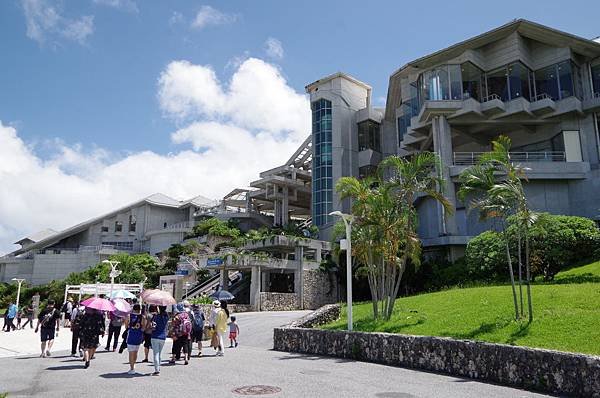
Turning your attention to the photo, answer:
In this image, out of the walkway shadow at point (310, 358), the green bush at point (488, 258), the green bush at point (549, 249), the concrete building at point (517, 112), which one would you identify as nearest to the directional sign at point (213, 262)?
the concrete building at point (517, 112)

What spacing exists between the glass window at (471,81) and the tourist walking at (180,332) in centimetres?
3000

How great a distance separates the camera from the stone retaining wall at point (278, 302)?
32.0 metres

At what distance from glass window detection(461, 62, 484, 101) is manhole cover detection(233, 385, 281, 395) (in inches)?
1262

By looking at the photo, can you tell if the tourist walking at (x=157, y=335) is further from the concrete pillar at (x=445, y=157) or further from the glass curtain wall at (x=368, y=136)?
the glass curtain wall at (x=368, y=136)

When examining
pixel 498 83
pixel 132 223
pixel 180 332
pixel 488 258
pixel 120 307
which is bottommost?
pixel 180 332

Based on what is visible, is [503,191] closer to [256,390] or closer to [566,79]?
[256,390]

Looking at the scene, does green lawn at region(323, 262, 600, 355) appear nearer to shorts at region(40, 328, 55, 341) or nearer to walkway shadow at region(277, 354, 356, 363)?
walkway shadow at region(277, 354, 356, 363)

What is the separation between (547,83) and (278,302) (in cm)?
2584

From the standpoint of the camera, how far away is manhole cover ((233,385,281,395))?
26.1 feet

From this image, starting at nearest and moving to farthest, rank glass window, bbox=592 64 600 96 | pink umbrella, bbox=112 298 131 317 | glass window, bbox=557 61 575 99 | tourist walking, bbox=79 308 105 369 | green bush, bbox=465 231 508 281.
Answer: tourist walking, bbox=79 308 105 369 → pink umbrella, bbox=112 298 131 317 → green bush, bbox=465 231 508 281 → glass window, bbox=557 61 575 99 → glass window, bbox=592 64 600 96

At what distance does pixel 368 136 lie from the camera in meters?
50.3

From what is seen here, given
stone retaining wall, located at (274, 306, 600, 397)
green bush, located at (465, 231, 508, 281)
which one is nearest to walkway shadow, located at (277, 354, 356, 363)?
stone retaining wall, located at (274, 306, 600, 397)

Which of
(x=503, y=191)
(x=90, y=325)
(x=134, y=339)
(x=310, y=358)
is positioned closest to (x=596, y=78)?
(x=503, y=191)

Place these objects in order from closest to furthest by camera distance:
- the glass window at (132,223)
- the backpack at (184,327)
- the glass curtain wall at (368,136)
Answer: the backpack at (184,327) → the glass curtain wall at (368,136) → the glass window at (132,223)
